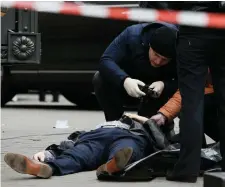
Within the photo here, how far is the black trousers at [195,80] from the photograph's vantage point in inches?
151

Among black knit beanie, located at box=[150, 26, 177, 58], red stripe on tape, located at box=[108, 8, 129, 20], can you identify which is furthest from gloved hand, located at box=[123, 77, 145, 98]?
red stripe on tape, located at box=[108, 8, 129, 20]

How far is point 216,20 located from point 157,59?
994 millimetres

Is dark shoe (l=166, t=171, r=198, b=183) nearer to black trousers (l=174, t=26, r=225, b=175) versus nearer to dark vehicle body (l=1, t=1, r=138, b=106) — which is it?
black trousers (l=174, t=26, r=225, b=175)

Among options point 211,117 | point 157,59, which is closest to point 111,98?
point 157,59

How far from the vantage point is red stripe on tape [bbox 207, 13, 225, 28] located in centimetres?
367

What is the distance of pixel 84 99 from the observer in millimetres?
10633

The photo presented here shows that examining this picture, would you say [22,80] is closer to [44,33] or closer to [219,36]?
[44,33]

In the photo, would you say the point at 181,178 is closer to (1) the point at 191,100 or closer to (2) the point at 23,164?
(1) the point at 191,100

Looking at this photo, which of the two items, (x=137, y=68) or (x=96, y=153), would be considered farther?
(x=137, y=68)

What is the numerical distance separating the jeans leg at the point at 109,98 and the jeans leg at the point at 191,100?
136cm

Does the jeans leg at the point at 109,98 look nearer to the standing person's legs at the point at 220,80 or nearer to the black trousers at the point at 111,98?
the black trousers at the point at 111,98

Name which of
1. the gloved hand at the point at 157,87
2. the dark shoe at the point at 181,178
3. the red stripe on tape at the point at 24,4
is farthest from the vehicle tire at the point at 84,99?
the dark shoe at the point at 181,178

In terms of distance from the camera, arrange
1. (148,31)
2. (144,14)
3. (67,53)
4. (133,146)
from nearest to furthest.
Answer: (133,146)
(148,31)
(144,14)
(67,53)

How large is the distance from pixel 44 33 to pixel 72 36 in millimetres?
388
